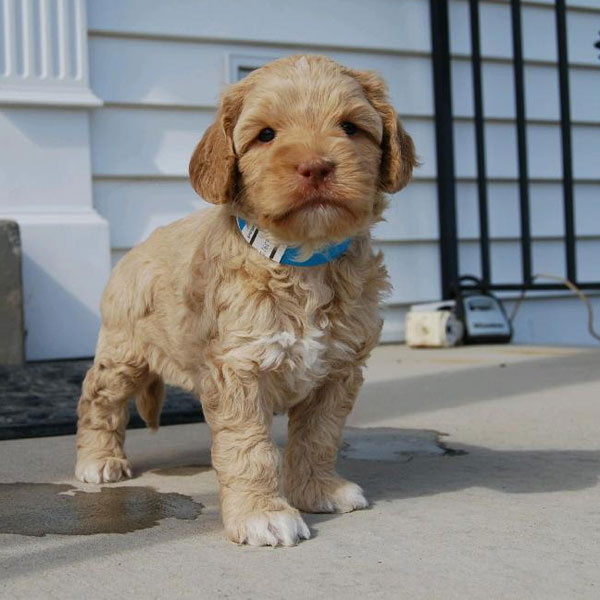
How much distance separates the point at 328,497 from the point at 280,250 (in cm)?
70

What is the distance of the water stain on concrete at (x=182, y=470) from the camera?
10.6 feet

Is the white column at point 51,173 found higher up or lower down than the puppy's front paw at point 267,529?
higher up

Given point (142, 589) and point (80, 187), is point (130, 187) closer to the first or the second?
point (80, 187)

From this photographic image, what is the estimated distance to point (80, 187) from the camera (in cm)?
626

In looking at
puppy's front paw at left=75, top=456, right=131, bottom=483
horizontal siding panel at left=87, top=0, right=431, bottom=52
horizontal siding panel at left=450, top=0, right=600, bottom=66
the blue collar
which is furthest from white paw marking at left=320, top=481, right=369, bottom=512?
horizontal siding panel at left=450, top=0, right=600, bottom=66

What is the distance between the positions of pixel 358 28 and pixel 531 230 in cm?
218

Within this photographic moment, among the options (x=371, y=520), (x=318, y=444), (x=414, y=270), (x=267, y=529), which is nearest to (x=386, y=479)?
(x=318, y=444)

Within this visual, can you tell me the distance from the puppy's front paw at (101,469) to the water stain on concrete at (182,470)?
12cm

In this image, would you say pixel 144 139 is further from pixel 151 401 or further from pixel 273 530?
pixel 273 530

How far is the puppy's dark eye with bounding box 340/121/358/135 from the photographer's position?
99.2 inches

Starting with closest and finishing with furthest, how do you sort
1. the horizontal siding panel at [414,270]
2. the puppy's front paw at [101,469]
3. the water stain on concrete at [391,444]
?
1. the puppy's front paw at [101,469]
2. the water stain on concrete at [391,444]
3. the horizontal siding panel at [414,270]

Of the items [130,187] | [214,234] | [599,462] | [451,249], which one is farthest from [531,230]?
[214,234]

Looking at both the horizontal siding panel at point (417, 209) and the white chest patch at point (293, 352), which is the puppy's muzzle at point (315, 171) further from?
the horizontal siding panel at point (417, 209)

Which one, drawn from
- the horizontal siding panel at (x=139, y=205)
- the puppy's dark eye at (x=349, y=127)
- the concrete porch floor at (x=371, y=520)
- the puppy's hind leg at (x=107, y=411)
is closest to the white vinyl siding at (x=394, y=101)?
the horizontal siding panel at (x=139, y=205)
